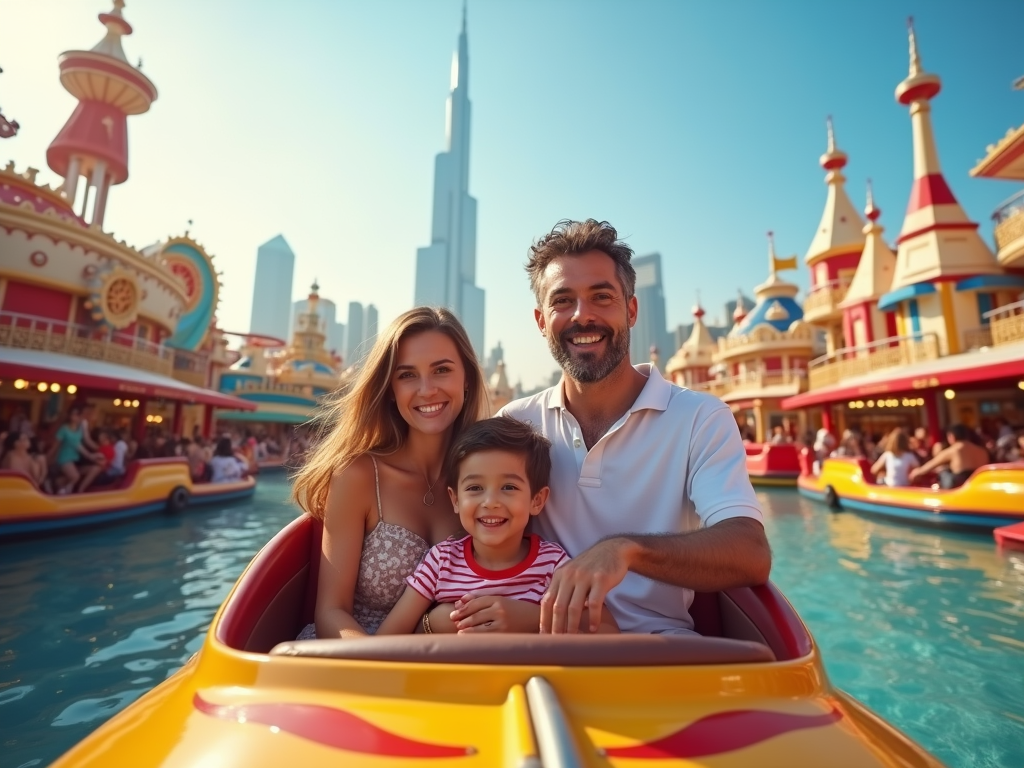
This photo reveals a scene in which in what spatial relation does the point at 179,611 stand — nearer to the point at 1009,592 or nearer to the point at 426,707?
the point at 426,707

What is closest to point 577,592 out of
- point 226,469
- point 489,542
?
point 489,542

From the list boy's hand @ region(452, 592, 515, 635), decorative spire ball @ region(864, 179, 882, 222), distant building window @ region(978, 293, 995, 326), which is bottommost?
boy's hand @ region(452, 592, 515, 635)

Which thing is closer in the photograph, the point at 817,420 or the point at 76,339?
the point at 76,339

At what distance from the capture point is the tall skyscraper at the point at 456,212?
138m

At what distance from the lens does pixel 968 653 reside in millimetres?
3707

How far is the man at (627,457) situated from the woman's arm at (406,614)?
55 cm

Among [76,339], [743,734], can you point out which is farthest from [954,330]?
[76,339]

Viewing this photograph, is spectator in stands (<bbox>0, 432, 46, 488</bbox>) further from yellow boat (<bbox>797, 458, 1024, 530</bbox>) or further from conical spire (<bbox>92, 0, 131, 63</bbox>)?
conical spire (<bbox>92, 0, 131, 63</bbox>)

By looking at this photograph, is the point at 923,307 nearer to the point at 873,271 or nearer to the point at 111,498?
the point at 873,271

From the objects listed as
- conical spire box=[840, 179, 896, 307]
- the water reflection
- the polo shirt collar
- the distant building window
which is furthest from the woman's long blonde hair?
conical spire box=[840, 179, 896, 307]

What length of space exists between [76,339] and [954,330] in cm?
2115

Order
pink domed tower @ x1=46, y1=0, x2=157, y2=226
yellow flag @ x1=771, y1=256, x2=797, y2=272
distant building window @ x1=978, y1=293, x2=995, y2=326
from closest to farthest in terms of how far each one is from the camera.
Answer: distant building window @ x1=978, y1=293, x2=995, y2=326, pink domed tower @ x1=46, y1=0, x2=157, y2=226, yellow flag @ x1=771, y1=256, x2=797, y2=272

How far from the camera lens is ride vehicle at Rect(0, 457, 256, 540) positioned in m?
6.77

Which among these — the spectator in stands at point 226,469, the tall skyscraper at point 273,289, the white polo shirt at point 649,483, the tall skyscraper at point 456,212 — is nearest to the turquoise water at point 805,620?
the white polo shirt at point 649,483
